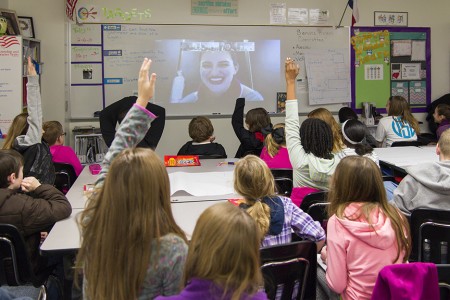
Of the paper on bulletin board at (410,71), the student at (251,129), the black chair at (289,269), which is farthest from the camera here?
the paper on bulletin board at (410,71)

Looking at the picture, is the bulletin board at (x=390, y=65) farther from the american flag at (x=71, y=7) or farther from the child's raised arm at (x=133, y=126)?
the child's raised arm at (x=133, y=126)

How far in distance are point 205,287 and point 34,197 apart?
1.54 meters

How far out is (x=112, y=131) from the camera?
3631 millimetres

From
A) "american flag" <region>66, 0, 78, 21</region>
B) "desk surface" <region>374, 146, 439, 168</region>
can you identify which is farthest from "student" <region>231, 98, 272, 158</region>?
"american flag" <region>66, 0, 78, 21</region>

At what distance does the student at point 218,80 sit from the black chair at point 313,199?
11.8ft

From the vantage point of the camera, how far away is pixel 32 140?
10.5 feet

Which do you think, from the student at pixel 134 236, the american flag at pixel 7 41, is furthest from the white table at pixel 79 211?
the american flag at pixel 7 41

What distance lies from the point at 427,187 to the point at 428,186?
23mm

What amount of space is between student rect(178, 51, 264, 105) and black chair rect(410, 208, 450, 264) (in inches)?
157

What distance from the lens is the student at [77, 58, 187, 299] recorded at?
125 cm

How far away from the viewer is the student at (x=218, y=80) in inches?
235

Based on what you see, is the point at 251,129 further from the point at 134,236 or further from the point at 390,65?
the point at 134,236

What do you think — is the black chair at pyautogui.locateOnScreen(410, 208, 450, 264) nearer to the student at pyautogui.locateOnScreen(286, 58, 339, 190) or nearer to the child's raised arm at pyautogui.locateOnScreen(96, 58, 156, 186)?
the student at pyautogui.locateOnScreen(286, 58, 339, 190)

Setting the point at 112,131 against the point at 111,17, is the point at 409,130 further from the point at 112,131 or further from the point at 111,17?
the point at 111,17
